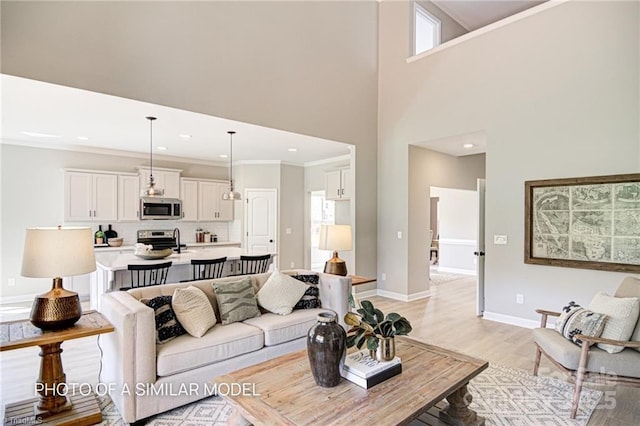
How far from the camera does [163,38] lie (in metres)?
3.93

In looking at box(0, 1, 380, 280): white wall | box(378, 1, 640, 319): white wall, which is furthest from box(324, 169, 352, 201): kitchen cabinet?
box(378, 1, 640, 319): white wall

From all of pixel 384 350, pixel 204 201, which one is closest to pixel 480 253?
pixel 384 350

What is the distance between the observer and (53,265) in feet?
7.46

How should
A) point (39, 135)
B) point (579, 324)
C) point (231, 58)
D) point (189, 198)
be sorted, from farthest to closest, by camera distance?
point (189, 198), point (39, 135), point (231, 58), point (579, 324)

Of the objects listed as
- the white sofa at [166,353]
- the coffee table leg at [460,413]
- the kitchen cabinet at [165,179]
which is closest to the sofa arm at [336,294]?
the white sofa at [166,353]

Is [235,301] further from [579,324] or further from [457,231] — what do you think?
[457,231]

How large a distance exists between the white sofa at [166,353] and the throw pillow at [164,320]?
0.05 metres

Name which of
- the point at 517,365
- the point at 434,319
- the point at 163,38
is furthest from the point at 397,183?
the point at 163,38

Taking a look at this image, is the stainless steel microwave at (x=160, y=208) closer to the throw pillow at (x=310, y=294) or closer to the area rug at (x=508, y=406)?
the throw pillow at (x=310, y=294)

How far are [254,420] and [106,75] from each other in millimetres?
3586

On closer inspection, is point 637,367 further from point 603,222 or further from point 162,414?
point 162,414

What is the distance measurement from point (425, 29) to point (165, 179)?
5.97m

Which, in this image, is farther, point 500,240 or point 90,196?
point 90,196

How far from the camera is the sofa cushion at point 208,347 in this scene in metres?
2.46
